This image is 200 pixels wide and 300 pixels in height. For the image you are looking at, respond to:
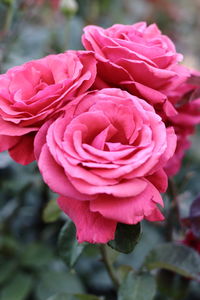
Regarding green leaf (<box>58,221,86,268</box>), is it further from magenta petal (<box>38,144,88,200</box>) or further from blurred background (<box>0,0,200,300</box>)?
magenta petal (<box>38,144,88,200</box>)

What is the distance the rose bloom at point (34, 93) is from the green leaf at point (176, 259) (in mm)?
293

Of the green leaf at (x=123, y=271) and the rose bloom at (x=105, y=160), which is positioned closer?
the rose bloom at (x=105, y=160)

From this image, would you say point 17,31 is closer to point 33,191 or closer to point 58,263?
point 33,191

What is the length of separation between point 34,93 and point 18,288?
555 millimetres

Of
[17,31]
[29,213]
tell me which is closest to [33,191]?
[29,213]

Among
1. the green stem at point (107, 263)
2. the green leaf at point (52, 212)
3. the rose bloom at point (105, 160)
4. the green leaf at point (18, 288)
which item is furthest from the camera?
the green leaf at point (18, 288)

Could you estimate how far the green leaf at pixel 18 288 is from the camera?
3.01 feet

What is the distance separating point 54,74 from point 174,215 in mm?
401

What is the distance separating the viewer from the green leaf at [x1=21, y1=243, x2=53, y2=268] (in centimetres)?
99

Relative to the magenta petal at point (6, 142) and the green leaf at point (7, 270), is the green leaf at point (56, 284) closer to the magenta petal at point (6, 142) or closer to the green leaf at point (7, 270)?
the green leaf at point (7, 270)

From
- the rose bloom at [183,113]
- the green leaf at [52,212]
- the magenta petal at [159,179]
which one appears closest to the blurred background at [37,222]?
the green leaf at [52,212]

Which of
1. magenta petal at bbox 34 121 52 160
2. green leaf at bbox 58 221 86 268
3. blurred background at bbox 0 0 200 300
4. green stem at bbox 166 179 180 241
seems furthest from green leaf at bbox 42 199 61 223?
magenta petal at bbox 34 121 52 160

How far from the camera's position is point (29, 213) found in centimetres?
119

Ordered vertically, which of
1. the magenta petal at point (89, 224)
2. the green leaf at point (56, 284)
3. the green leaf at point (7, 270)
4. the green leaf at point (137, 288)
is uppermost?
the magenta petal at point (89, 224)
